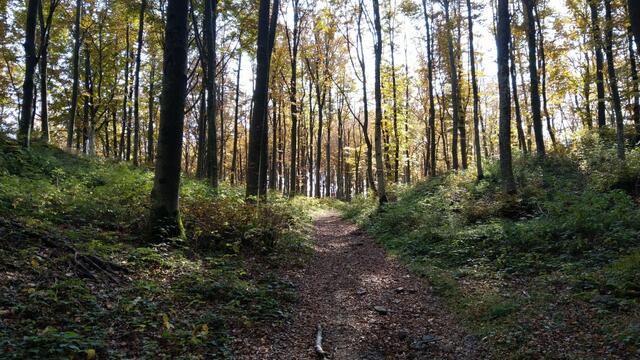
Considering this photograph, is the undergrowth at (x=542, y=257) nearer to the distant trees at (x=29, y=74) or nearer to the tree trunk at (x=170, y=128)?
the tree trunk at (x=170, y=128)

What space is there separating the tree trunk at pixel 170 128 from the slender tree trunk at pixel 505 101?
993 cm

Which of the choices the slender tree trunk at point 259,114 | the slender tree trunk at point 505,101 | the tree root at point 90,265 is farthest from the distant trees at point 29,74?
the slender tree trunk at point 505,101

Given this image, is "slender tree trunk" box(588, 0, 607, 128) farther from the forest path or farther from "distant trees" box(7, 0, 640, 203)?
the forest path

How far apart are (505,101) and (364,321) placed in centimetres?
950

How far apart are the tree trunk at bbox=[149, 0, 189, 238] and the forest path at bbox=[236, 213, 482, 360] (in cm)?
298

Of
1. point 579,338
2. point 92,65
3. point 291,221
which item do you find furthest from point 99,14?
point 579,338

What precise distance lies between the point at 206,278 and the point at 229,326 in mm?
1423

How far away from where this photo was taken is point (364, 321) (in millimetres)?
6426

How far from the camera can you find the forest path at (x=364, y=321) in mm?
5262

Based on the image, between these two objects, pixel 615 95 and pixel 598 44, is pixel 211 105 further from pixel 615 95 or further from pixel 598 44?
pixel 598 44

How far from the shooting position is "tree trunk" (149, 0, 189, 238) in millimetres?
7871

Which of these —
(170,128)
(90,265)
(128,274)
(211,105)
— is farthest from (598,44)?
(90,265)

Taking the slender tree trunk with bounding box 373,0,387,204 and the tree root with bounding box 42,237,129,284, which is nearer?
the tree root with bounding box 42,237,129,284

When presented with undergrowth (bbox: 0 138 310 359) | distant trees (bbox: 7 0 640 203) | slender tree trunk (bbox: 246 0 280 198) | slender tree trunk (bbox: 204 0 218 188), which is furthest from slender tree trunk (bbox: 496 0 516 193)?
slender tree trunk (bbox: 204 0 218 188)
